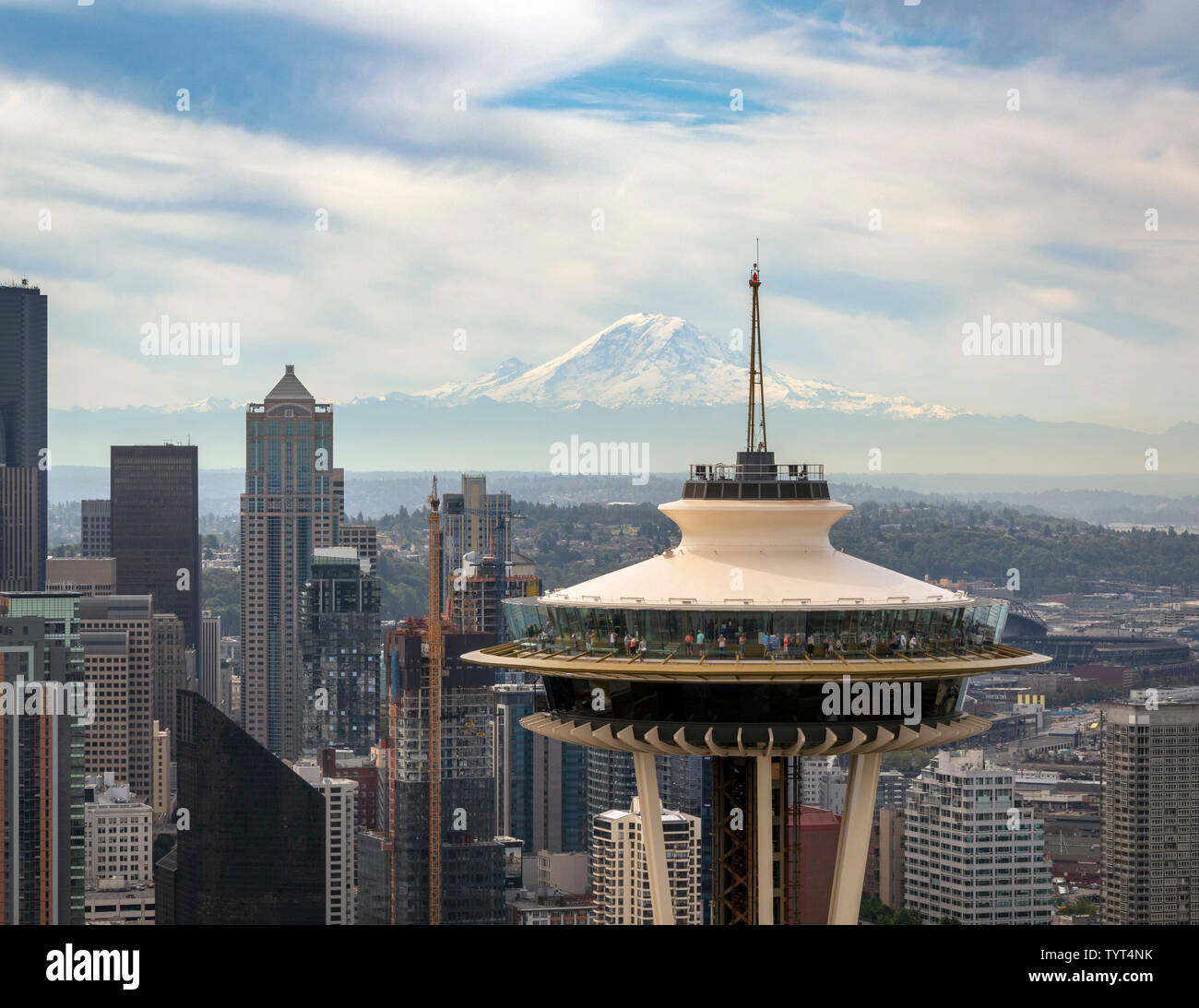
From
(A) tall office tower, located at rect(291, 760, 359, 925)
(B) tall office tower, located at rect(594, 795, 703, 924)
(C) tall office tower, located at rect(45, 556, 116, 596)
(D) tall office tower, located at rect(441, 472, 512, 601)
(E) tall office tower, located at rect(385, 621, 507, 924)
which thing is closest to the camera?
(B) tall office tower, located at rect(594, 795, 703, 924)

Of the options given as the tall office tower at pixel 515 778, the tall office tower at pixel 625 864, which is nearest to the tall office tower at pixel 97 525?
the tall office tower at pixel 515 778

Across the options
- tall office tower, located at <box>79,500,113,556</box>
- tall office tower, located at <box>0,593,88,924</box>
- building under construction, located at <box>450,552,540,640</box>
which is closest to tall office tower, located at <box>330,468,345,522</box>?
tall office tower, located at <box>79,500,113,556</box>

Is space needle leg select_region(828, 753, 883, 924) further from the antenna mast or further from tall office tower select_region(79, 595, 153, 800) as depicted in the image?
tall office tower select_region(79, 595, 153, 800)

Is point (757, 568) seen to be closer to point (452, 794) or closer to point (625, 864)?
point (625, 864)

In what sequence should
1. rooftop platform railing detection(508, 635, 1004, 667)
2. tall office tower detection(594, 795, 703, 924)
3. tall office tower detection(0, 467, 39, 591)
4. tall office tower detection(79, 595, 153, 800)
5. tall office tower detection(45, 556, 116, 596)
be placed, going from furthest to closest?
1. tall office tower detection(45, 556, 116, 596)
2. tall office tower detection(0, 467, 39, 591)
3. tall office tower detection(79, 595, 153, 800)
4. tall office tower detection(594, 795, 703, 924)
5. rooftop platform railing detection(508, 635, 1004, 667)

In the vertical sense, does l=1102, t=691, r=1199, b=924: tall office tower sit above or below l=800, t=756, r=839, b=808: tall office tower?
below

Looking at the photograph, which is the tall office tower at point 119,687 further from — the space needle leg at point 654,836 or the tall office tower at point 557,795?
the space needle leg at point 654,836

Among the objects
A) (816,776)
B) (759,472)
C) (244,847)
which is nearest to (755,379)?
(759,472)
